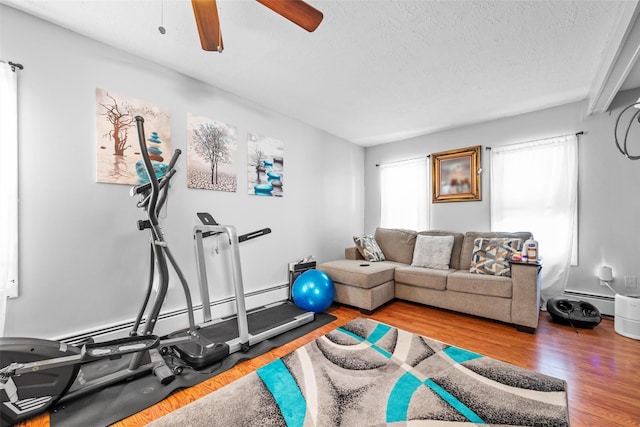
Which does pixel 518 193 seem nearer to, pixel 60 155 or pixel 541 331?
pixel 541 331

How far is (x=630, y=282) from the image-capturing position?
280cm

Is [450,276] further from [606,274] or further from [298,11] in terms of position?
[298,11]

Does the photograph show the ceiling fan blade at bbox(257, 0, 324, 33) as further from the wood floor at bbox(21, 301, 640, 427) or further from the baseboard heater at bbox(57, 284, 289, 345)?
the baseboard heater at bbox(57, 284, 289, 345)

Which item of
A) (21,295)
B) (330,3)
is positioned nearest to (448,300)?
(330,3)

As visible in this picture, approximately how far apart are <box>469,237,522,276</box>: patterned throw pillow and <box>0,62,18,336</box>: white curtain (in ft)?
13.5

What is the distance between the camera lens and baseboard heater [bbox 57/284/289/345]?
2.00 m

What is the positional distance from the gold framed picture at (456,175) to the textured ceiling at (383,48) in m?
0.75

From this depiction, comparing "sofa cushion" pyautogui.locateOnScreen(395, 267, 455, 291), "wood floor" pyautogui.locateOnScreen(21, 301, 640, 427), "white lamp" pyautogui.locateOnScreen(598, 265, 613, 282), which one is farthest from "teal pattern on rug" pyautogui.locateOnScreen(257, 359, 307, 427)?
"white lamp" pyautogui.locateOnScreen(598, 265, 613, 282)

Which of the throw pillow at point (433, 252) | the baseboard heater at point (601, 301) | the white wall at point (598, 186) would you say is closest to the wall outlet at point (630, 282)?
the white wall at point (598, 186)

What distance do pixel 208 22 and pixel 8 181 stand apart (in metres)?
1.69

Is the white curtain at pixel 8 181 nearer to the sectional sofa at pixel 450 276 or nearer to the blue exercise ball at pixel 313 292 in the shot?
the blue exercise ball at pixel 313 292

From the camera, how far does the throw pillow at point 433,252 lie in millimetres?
3549

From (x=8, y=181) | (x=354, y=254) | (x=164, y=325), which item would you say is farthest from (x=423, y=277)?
(x=8, y=181)

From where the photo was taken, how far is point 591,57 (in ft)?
7.45
